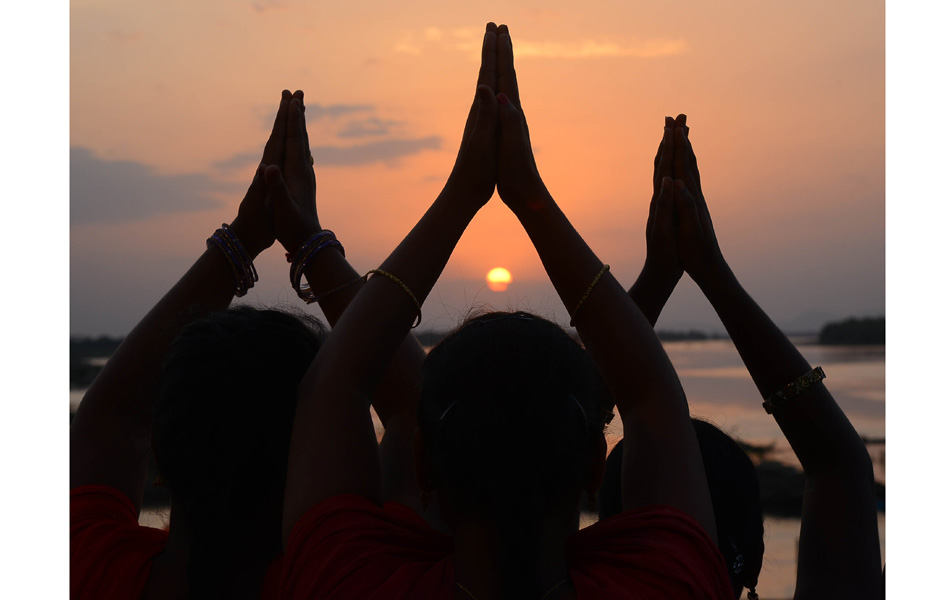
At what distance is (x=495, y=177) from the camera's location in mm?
1280

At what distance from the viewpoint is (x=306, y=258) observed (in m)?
1.37

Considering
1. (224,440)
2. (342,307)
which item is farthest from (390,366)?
(224,440)

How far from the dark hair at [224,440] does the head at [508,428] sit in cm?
28

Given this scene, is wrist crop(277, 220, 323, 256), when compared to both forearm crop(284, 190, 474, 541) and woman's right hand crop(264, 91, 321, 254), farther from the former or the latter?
forearm crop(284, 190, 474, 541)

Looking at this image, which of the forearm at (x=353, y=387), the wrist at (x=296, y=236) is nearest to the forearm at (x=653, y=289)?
the forearm at (x=353, y=387)

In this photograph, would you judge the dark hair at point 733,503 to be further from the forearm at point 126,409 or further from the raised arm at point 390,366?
the forearm at point 126,409

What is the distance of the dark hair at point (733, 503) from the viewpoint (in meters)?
1.26

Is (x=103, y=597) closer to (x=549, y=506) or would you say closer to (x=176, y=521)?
(x=176, y=521)

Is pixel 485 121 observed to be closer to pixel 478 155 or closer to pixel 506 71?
pixel 478 155

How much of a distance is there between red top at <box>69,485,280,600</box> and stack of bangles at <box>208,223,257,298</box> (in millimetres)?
438

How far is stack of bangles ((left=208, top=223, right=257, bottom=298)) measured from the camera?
1.42m

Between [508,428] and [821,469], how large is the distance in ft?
2.21

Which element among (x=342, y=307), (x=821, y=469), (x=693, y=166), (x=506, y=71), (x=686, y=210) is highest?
(x=506, y=71)
